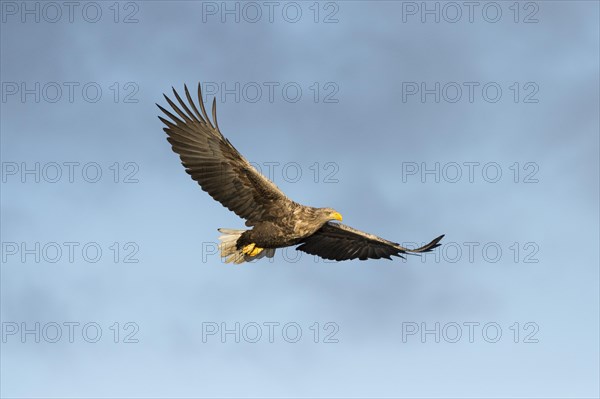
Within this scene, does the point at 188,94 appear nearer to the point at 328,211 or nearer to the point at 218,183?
the point at 218,183

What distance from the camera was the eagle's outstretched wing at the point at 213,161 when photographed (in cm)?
1784

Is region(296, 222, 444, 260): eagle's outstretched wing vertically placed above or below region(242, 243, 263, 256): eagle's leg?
above

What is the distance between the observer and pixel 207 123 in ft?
58.8

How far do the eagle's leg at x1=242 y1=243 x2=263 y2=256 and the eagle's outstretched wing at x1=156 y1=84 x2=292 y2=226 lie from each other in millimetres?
524

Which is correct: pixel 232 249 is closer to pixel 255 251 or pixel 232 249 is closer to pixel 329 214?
pixel 255 251

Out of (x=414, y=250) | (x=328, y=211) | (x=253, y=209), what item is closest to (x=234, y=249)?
(x=253, y=209)

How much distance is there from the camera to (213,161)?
709 inches

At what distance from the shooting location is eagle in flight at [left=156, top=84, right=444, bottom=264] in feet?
57.6

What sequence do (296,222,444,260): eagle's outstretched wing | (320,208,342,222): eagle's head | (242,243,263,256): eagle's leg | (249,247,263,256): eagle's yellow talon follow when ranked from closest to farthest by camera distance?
(320,208,342,222): eagle's head
(242,243,263,256): eagle's leg
(249,247,263,256): eagle's yellow talon
(296,222,444,260): eagle's outstretched wing

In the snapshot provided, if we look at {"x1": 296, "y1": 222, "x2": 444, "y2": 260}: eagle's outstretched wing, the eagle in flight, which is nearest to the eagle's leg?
the eagle in flight

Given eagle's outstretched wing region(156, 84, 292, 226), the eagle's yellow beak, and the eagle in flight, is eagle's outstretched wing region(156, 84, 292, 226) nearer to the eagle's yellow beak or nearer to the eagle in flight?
the eagle in flight

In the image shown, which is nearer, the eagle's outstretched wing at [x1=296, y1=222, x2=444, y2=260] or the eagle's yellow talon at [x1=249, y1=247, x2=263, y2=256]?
the eagle's yellow talon at [x1=249, y1=247, x2=263, y2=256]

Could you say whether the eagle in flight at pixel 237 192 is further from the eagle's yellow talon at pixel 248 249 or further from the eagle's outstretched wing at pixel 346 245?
the eagle's outstretched wing at pixel 346 245

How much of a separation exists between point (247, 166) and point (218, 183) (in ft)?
Answer: 2.35
